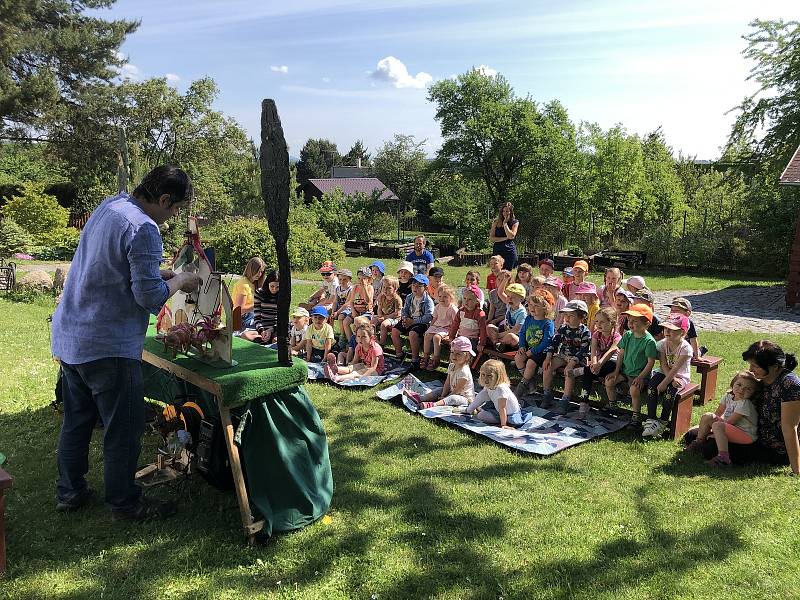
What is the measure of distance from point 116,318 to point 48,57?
78.6ft

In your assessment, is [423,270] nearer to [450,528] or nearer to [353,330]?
[353,330]

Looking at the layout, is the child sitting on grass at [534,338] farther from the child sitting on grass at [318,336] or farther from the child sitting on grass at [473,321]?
the child sitting on grass at [318,336]

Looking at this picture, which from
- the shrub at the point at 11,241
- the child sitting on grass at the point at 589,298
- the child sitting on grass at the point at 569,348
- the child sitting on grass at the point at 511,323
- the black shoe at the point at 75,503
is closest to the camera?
the black shoe at the point at 75,503

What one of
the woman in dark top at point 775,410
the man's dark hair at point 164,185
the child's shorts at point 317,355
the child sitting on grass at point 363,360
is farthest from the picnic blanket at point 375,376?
the woman in dark top at point 775,410

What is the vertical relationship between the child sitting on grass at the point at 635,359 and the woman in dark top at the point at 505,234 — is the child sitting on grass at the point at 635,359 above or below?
below

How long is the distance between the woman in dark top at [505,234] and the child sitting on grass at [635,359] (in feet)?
13.7

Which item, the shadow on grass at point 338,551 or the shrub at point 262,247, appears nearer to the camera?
the shadow on grass at point 338,551

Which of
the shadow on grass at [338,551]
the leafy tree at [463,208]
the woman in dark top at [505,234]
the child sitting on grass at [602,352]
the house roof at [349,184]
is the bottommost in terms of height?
the shadow on grass at [338,551]

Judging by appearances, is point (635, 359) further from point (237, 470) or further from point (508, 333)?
point (237, 470)

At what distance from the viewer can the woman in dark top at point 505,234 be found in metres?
9.94

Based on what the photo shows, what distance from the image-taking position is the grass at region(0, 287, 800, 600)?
10.8 ft

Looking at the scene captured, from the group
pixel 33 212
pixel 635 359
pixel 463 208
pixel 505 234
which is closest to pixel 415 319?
pixel 505 234

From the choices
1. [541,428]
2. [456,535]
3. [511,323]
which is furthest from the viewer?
[511,323]

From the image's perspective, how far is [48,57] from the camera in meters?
22.5
